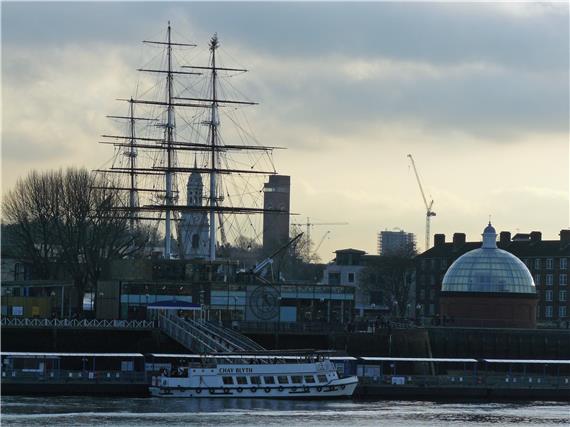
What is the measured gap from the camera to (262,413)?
321 feet

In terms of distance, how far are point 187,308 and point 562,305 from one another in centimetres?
7740

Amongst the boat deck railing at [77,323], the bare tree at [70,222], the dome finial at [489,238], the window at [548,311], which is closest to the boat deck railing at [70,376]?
the boat deck railing at [77,323]

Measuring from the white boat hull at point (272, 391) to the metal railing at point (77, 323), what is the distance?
47.8ft

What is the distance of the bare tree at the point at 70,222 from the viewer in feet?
491

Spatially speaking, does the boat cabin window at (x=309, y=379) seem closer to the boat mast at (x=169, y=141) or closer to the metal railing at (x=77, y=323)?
the metal railing at (x=77, y=323)

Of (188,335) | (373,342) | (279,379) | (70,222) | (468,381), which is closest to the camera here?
(279,379)

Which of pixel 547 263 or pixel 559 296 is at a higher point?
pixel 547 263

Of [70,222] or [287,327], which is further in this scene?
[70,222]

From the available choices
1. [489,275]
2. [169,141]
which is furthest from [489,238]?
[169,141]

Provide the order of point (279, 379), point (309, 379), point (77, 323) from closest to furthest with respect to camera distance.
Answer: point (279, 379)
point (309, 379)
point (77, 323)

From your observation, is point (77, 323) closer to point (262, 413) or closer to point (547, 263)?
point (262, 413)

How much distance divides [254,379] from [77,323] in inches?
786

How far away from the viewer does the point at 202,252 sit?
189m

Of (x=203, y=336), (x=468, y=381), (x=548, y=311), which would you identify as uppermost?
(x=548, y=311)
